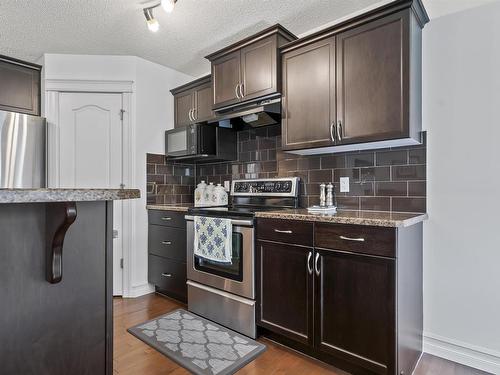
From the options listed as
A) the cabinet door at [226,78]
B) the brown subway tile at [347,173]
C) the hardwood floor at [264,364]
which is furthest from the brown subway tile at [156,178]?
the brown subway tile at [347,173]

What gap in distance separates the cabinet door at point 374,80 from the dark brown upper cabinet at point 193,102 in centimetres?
132

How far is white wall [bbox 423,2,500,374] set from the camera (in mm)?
1812

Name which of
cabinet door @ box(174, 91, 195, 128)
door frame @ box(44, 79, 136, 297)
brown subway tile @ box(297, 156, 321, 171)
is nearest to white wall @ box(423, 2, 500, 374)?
brown subway tile @ box(297, 156, 321, 171)

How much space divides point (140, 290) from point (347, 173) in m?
2.35

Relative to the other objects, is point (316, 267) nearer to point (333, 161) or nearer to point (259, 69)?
point (333, 161)

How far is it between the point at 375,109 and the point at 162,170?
2.34m

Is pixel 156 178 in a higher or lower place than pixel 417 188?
higher

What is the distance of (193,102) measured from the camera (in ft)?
10.6

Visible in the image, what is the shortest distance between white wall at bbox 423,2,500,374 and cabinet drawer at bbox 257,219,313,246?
850 mm

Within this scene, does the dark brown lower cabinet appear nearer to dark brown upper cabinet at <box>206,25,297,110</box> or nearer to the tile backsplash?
the tile backsplash

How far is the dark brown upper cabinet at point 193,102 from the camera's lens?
3.09 m

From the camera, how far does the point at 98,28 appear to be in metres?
2.59

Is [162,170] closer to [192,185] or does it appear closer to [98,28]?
[192,185]

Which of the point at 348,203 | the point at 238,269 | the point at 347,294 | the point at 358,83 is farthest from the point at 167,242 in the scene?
the point at 358,83
